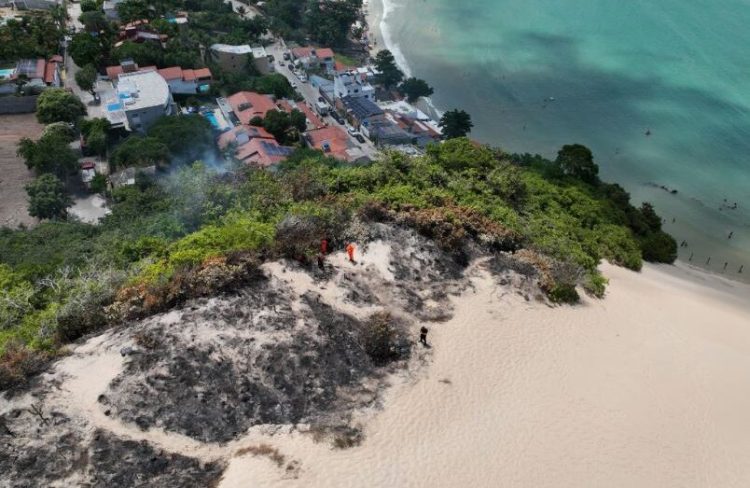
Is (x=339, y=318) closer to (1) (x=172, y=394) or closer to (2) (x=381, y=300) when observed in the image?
(2) (x=381, y=300)

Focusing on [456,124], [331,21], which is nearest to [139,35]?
[331,21]

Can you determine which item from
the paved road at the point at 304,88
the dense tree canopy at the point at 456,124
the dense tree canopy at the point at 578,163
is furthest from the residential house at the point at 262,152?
the dense tree canopy at the point at 578,163

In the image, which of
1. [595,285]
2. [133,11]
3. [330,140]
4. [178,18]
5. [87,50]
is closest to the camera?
[595,285]

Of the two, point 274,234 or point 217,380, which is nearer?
point 217,380

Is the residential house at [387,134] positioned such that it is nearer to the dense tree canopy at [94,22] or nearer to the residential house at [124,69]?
the residential house at [124,69]

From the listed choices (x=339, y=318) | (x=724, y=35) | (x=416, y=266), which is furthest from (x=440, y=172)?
(x=724, y=35)

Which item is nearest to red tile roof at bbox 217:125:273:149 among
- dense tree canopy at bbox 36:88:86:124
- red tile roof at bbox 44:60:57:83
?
dense tree canopy at bbox 36:88:86:124

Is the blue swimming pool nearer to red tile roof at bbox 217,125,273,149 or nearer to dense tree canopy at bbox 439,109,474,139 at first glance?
red tile roof at bbox 217,125,273,149

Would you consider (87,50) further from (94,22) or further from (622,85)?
(622,85)
